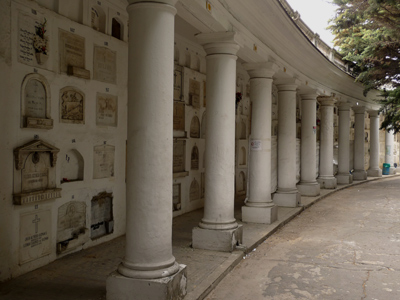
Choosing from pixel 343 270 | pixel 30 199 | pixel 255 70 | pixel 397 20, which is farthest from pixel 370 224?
pixel 30 199

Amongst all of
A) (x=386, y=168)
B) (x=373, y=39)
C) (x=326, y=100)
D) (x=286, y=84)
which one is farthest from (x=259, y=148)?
(x=386, y=168)

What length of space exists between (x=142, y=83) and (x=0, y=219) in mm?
2192

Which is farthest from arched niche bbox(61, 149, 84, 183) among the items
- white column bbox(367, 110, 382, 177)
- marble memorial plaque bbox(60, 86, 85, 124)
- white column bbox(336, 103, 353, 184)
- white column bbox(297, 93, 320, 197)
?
white column bbox(367, 110, 382, 177)

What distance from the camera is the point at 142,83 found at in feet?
12.3

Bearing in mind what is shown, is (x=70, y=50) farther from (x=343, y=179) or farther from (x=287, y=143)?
(x=343, y=179)

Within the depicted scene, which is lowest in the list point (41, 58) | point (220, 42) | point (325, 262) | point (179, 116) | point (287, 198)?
point (325, 262)

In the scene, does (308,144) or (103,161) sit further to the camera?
(308,144)

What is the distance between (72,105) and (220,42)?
2.23m

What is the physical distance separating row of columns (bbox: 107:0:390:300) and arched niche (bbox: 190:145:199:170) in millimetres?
1568

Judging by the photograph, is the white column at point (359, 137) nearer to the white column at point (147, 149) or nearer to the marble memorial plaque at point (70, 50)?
the marble memorial plaque at point (70, 50)

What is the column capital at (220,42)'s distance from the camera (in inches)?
225

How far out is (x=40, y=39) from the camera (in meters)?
4.80

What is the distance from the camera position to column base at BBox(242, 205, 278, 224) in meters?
7.68

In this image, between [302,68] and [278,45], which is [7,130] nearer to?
[278,45]
